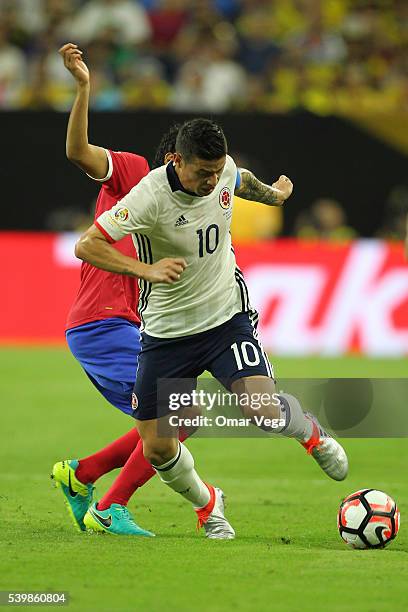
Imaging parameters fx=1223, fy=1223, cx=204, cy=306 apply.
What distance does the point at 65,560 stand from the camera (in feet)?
19.4

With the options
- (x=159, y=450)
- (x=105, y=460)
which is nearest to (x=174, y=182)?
(x=159, y=450)

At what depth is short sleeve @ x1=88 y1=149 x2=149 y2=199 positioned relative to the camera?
6.67 metres

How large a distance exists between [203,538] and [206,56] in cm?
1289

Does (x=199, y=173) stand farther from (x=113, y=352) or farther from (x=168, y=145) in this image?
(x=113, y=352)

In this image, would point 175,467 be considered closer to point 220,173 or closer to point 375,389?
point 220,173

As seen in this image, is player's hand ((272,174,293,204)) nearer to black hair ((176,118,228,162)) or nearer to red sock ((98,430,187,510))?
black hair ((176,118,228,162))

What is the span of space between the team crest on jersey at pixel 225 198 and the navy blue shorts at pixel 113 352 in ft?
3.29

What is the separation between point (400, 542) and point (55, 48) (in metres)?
13.6

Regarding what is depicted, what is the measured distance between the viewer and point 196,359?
6.54 meters

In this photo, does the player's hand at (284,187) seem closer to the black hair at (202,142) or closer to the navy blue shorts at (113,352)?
the black hair at (202,142)

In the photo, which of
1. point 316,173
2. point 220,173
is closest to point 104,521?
point 220,173

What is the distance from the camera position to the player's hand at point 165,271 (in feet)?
19.3

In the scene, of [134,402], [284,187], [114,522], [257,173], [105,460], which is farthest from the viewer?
Result: [257,173]

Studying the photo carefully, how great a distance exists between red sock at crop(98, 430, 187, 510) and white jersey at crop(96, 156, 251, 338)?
803 millimetres
